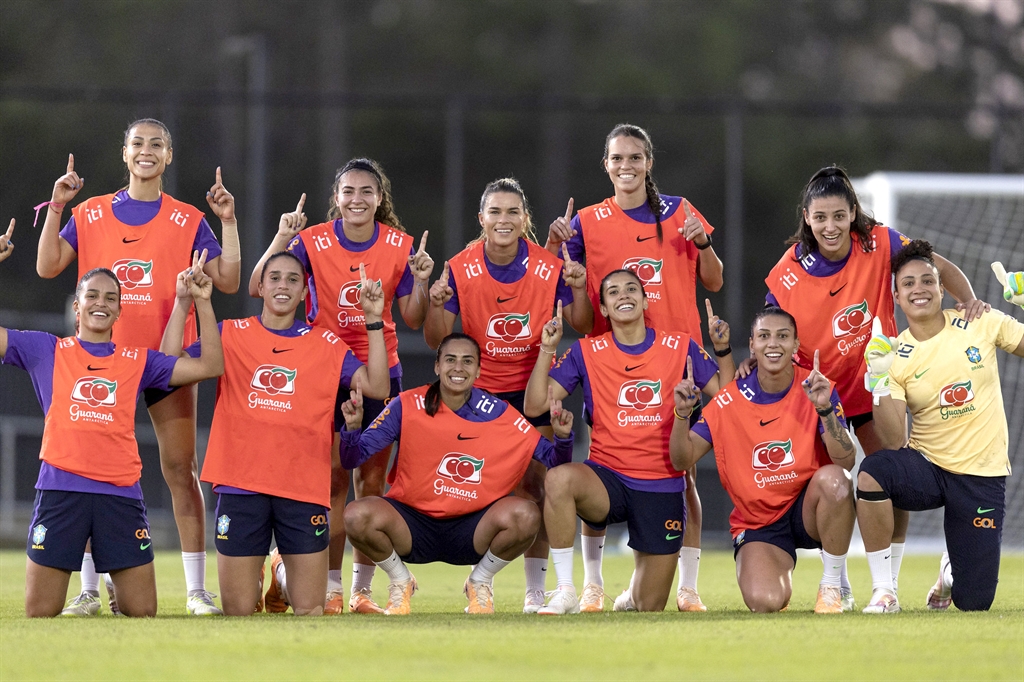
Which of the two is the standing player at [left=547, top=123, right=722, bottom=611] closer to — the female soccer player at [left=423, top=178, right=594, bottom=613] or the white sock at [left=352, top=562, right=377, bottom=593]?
the female soccer player at [left=423, top=178, right=594, bottom=613]

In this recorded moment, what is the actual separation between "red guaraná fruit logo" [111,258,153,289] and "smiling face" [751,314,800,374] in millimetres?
2581

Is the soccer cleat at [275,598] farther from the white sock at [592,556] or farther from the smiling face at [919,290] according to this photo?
the smiling face at [919,290]

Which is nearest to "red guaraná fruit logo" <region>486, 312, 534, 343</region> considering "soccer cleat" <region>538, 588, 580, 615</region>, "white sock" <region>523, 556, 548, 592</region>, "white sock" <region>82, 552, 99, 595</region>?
"white sock" <region>523, 556, 548, 592</region>

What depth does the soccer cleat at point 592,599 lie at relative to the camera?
18.7ft

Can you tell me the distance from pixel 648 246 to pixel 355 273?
51.8 inches

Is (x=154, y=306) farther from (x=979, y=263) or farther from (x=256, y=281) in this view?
(x=979, y=263)

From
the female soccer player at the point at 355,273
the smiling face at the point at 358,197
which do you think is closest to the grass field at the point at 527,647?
the female soccer player at the point at 355,273

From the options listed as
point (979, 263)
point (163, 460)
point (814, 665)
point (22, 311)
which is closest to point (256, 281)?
point (163, 460)

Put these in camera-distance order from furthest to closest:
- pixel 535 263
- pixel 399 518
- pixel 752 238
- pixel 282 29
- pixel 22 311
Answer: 1. pixel 282 29
2. pixel 752 238
3. pixel 22 311
4. pixel 535 263
5. pixel 399 518

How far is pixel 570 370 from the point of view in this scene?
5.84 m

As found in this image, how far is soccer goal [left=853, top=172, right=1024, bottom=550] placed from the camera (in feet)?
32.2

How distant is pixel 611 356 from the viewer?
5.84 metres

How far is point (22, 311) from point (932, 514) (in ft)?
42.8

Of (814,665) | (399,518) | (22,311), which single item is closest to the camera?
(814,665)
